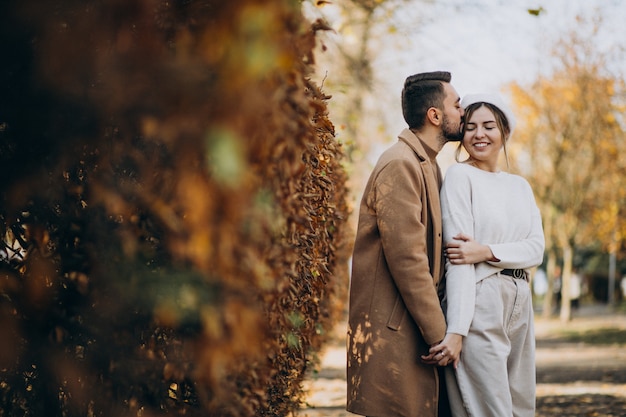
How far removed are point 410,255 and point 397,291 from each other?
0.26 m

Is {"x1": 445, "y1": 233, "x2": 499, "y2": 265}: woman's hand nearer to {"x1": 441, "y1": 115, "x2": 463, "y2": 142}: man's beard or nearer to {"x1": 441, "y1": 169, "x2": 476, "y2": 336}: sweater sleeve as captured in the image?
{"x1": 441, "y1": 169, "x2": 476, "y2": 336}: sweater sleeve

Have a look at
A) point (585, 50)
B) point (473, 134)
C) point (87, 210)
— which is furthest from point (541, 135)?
point (87, 210)

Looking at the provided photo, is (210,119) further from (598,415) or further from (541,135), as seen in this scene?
(541,135)

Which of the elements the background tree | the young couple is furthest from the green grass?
the young couple

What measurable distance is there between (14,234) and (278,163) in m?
1.08

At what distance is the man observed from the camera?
12.4 feet

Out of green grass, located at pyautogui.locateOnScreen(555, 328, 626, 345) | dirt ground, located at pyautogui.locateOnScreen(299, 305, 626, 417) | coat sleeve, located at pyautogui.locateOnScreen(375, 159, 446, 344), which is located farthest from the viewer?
green grass, located at pyautogui.locateOnScreen(555, 328, 626, 345)

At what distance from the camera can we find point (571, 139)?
73.7ft

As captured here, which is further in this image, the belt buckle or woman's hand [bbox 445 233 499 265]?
the belt buckle

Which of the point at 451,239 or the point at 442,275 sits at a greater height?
the point at 451,239

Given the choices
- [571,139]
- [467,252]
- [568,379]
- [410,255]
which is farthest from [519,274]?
[571,139]

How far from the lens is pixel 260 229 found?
204 centimetres

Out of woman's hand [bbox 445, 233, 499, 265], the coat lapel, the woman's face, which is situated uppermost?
the woman's face

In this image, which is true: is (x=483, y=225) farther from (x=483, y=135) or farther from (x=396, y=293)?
(x=396, y=293)
